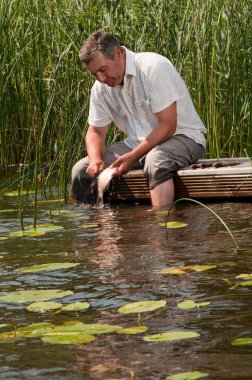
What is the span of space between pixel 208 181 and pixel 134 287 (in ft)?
8.61

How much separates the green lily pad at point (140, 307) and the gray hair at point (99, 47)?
2987 millimetres

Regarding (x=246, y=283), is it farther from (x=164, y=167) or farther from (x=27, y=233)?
(x=164, y=167)

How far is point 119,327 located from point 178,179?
327 centimetres

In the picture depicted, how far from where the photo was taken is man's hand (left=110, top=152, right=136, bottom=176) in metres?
6.35

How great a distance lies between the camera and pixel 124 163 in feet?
20.9

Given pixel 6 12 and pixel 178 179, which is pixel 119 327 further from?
pixel 6 12

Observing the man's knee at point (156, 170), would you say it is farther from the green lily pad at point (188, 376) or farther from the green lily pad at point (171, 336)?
the green lily pad at point (188, 376)

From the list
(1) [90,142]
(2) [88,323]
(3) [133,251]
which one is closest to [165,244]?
(3) [133,251]

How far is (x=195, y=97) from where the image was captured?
7520 mm

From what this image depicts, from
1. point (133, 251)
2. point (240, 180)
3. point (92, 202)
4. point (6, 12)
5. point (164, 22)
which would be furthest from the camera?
point (6, 12)

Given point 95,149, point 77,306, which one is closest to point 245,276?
point 77,306

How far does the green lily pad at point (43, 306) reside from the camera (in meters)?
3.56

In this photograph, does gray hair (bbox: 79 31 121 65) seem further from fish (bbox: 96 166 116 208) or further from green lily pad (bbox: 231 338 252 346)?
green lily pad (bbox: 231 338 252 346)

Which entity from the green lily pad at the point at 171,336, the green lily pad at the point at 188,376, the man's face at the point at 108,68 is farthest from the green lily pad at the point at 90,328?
the man's face at the point at 108,68
